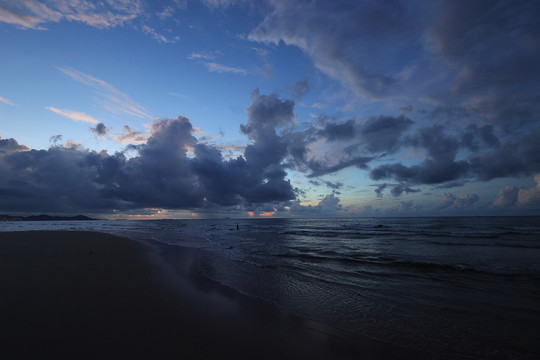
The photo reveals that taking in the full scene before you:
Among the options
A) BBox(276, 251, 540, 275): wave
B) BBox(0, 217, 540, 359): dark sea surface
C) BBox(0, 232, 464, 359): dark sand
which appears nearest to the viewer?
BBox(0, 232, 464, 359): dark sand

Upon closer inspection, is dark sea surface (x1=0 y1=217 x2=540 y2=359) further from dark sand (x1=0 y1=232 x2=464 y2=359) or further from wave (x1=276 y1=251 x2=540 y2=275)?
dark sand (x1=0 y1=232 x2=464 y2=359)

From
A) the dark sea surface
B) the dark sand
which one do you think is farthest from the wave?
the dark sand

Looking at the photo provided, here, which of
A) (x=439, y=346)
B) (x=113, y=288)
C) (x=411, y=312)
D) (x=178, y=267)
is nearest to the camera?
(x=439, y=346)

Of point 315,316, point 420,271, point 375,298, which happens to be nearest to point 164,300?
point 315,316

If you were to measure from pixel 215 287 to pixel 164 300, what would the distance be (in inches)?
82.1

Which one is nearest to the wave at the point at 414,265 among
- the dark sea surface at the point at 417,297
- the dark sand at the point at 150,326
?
the dark sea surface at the point at 417,297

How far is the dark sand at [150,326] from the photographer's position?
379 centimetres

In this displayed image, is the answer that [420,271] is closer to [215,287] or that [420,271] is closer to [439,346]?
[439,346]

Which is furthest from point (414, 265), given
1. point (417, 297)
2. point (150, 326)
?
point (150, 326)

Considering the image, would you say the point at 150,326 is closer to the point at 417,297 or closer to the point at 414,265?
the point at 417,297

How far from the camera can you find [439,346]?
4.55 metres

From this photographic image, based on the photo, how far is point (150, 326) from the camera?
4.68 m

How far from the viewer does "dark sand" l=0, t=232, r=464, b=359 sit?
3.79m

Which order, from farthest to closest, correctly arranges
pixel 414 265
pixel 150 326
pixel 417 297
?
pixel 414 265
pixel 417 297
pixel 150 326
